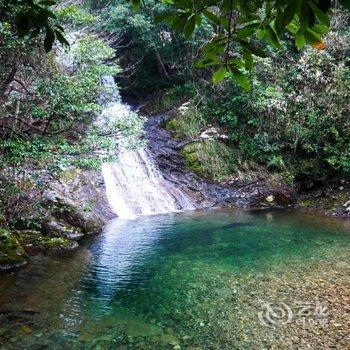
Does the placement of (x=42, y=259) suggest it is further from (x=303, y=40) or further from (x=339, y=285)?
(x=303, y=40)

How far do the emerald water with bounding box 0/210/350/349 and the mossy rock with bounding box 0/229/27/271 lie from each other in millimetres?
270

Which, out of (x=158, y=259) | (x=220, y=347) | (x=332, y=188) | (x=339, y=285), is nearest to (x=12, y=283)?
(x=158, y=259)

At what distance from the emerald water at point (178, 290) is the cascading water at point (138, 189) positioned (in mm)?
3482

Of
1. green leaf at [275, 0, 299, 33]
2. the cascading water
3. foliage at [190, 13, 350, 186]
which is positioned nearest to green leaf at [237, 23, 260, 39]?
green leaf at [275, 0, 299, 33]

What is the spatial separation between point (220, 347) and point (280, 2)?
4.16 meters

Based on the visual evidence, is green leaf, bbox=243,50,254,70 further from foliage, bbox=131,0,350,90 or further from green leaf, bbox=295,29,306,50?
green leaf, bbox=295,29,306,50

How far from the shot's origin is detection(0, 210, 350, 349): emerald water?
4.86 m

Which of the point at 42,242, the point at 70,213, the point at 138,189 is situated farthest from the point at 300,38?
the point at 138,189

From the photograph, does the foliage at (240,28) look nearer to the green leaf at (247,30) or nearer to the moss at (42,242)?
the green leaf at (247,30)

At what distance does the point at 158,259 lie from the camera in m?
8.47

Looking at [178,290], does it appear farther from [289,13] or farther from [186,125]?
[186,125]

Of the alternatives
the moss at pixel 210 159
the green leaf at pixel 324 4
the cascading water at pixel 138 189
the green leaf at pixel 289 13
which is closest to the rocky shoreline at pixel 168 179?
the moss at pixel 210 159

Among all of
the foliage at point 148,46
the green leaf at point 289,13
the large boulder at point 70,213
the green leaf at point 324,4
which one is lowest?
the large boulder at point 70,213

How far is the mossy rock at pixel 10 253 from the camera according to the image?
24.9 feet
